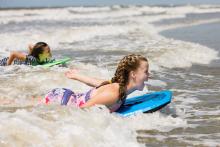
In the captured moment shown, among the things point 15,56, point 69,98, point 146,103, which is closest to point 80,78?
point 69,98

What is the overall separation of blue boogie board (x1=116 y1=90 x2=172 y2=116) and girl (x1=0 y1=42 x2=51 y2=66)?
3347 millimetres

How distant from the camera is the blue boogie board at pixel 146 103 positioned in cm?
630

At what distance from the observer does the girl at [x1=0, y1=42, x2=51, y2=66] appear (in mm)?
9672

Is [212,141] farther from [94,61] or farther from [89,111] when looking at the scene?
[94,61]

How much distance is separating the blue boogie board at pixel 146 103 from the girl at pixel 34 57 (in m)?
3.35

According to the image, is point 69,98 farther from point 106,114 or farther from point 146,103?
point 146,103

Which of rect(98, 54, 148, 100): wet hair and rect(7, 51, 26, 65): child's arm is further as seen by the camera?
rect(7, 51, 26, 65): child's arm

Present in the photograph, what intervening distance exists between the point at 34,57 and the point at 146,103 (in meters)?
3.92

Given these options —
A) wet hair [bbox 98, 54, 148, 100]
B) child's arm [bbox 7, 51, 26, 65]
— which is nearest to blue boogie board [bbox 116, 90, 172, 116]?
wet hair [bbox 98, 54, 148, 100]

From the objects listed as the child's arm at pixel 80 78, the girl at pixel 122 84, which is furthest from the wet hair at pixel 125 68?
the child's arm at pixel 80 78

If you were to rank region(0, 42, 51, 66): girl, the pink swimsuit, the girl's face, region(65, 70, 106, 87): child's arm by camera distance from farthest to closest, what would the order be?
region(0, 42, 51, 66): girl
region(65, 70, 106, 87): child's arm
the pink swimsuit
the girl's face

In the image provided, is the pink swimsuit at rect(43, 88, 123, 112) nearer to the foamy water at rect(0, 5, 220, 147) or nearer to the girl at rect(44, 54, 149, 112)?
the girl at rect(44, 54, 149, 112)

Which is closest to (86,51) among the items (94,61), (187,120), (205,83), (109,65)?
(94,61)

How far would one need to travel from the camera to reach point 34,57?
992 cm
